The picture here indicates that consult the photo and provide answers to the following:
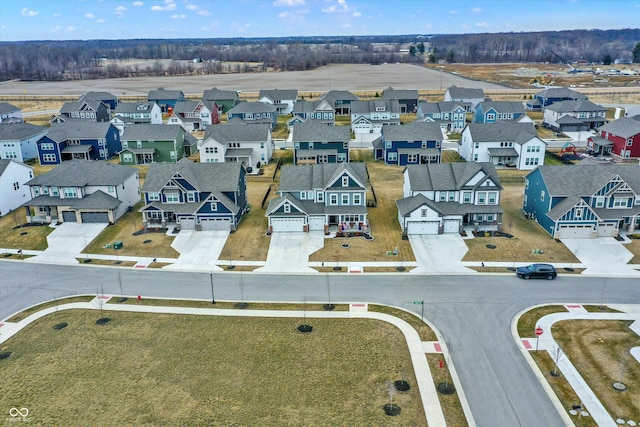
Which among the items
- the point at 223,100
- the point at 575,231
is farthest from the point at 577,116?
the point at 223,100

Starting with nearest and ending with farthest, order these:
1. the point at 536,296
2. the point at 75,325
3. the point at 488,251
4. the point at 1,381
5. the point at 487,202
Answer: the point at 1,381
the point at 75,325
the point at 536,296
the point at 488,251
the point at 487,202

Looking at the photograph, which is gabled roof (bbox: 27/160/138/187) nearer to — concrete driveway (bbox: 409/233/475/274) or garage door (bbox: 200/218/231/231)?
garage door (bbox: 200/218/231/231)

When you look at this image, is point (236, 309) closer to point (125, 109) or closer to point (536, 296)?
point (536, 296)

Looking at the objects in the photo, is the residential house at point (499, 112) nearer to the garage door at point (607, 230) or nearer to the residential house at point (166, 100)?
the garage door at point (607, 230)

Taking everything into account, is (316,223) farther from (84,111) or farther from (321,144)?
(84,111)

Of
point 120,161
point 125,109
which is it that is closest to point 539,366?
point 120,161

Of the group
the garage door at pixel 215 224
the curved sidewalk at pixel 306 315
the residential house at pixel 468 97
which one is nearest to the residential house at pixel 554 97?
the residential house at pixel 468 97
